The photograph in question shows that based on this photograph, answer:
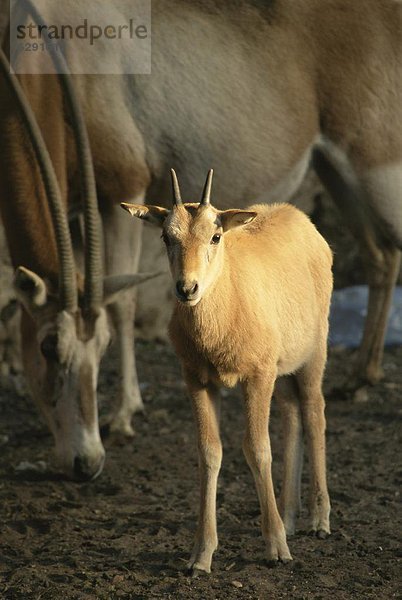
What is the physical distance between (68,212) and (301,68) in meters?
1.77

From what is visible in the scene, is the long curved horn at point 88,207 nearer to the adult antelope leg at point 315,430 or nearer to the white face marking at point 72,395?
the white face marking at point 72,395

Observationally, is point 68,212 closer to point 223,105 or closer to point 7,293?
point 223,105

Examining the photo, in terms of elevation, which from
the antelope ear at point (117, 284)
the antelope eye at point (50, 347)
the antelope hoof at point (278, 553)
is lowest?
the antelope hoof at point (278, 553)

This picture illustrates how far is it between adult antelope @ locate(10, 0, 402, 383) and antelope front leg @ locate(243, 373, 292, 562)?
321cm

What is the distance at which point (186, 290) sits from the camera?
3.96m

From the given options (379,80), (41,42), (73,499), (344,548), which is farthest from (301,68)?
(344,548)

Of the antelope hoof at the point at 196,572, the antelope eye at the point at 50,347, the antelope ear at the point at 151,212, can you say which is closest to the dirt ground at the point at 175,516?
the antelope hoof at the point at 196,572

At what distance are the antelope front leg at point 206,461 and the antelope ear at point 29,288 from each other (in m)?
1.86

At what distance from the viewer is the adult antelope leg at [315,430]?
16.3 feet

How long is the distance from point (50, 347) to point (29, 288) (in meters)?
0.33

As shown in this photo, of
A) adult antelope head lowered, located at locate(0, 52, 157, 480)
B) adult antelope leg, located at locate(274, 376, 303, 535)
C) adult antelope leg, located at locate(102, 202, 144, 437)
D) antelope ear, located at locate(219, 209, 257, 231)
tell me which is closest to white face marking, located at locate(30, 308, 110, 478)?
adult antelope head lowered, located at locate(0, 52, 157, 480)

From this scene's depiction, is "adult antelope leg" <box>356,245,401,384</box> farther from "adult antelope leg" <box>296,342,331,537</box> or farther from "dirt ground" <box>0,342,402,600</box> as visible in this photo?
"adult antelope leg" <box>296,342,331,537</box>

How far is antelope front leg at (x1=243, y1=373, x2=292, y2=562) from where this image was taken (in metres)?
4.42

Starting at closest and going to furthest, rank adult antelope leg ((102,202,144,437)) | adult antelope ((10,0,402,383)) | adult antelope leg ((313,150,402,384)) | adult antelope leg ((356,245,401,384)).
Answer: adult antelope leg ((102,202,144,437)) < adult antelope ((10,0,402,383)) < adult antelope leg ((313,150,402,384)) < adult antelope leg ((356,245,401,384))
